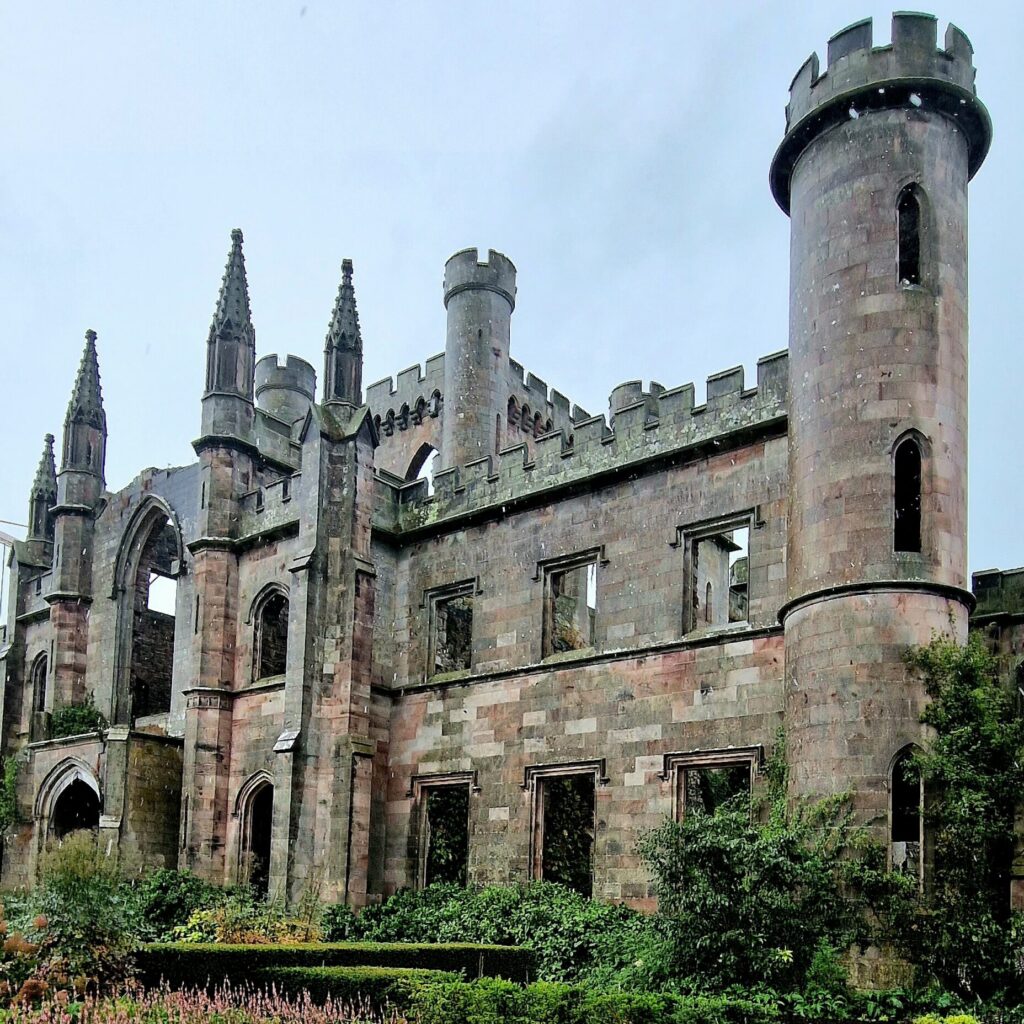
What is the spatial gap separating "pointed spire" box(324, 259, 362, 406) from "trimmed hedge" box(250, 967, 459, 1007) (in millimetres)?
12021

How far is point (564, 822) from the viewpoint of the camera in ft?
68.7

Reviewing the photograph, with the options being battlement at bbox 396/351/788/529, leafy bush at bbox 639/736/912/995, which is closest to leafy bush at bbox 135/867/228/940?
battlement at bbox 396/351/788/529

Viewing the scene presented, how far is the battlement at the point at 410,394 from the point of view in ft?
104

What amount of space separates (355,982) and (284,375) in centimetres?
2328

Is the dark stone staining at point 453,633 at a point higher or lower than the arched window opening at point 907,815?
higher

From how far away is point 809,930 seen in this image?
1409 cm

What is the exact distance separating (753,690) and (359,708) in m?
7.27

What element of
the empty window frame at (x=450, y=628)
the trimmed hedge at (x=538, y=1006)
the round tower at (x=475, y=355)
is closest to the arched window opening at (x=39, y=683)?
the round tower at (x=475, y=355)

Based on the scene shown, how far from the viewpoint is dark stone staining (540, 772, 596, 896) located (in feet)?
65.6

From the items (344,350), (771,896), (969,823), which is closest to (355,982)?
(771,896)

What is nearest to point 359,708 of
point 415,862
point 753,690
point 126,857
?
point 415,862

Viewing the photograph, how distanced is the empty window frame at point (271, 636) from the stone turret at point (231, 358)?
337cm

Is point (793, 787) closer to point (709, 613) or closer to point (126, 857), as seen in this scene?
point (709, 613)

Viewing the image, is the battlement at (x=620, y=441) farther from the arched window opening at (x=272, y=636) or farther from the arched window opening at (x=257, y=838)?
the arched window opening at (x=257, y=838)
